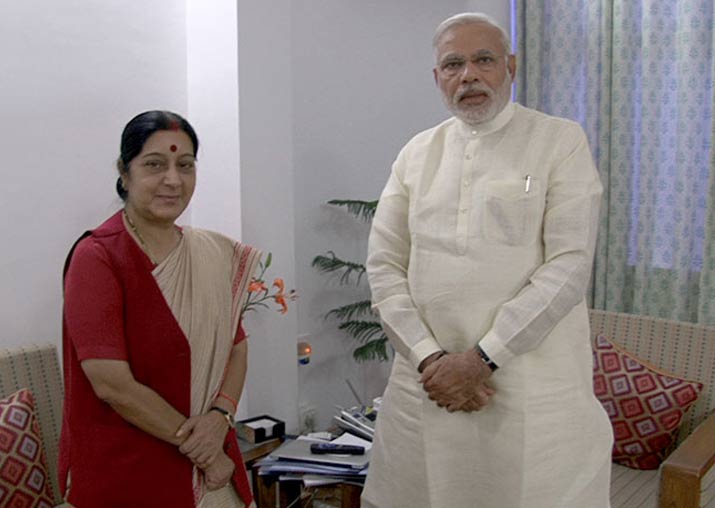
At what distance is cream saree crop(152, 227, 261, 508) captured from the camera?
150cm

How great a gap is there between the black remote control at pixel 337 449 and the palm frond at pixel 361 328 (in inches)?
33.9

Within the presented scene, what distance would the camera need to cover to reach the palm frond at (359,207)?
2959 millimetres

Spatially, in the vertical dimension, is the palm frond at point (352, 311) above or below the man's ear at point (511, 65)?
below

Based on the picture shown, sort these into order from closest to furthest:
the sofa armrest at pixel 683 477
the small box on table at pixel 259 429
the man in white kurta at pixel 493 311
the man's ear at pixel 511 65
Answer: the man in white kurta at pixel 493 311 → the man's ear at pixel 511 65 → the sofa armrest at pixel 683 477 → the small box on table at pixel 259 429

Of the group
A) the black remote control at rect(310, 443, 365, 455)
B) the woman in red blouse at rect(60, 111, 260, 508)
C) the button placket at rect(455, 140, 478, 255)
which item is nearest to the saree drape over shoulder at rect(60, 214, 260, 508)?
the woman in red blouse at rect(60, 111, 260, 508)

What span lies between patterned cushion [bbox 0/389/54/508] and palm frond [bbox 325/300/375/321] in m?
1.36

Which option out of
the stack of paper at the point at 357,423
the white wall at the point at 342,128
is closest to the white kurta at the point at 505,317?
the stack of paper at the point at 357,423

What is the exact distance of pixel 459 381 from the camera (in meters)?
1.51

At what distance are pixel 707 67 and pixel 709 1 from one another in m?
0.26

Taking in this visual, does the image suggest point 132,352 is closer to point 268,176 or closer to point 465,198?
point 465,198

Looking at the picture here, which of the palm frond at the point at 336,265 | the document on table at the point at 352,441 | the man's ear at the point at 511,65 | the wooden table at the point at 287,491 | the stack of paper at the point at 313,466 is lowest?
the wooden table at the point at 287,491

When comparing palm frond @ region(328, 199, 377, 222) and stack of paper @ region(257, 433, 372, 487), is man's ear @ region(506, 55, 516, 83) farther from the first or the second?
palm frond @ region(328, 199, 377, 222)

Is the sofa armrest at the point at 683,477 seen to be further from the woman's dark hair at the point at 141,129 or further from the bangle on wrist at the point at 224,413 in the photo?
the woman's dark hair at the point at 141,129

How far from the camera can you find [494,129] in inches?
64.8
